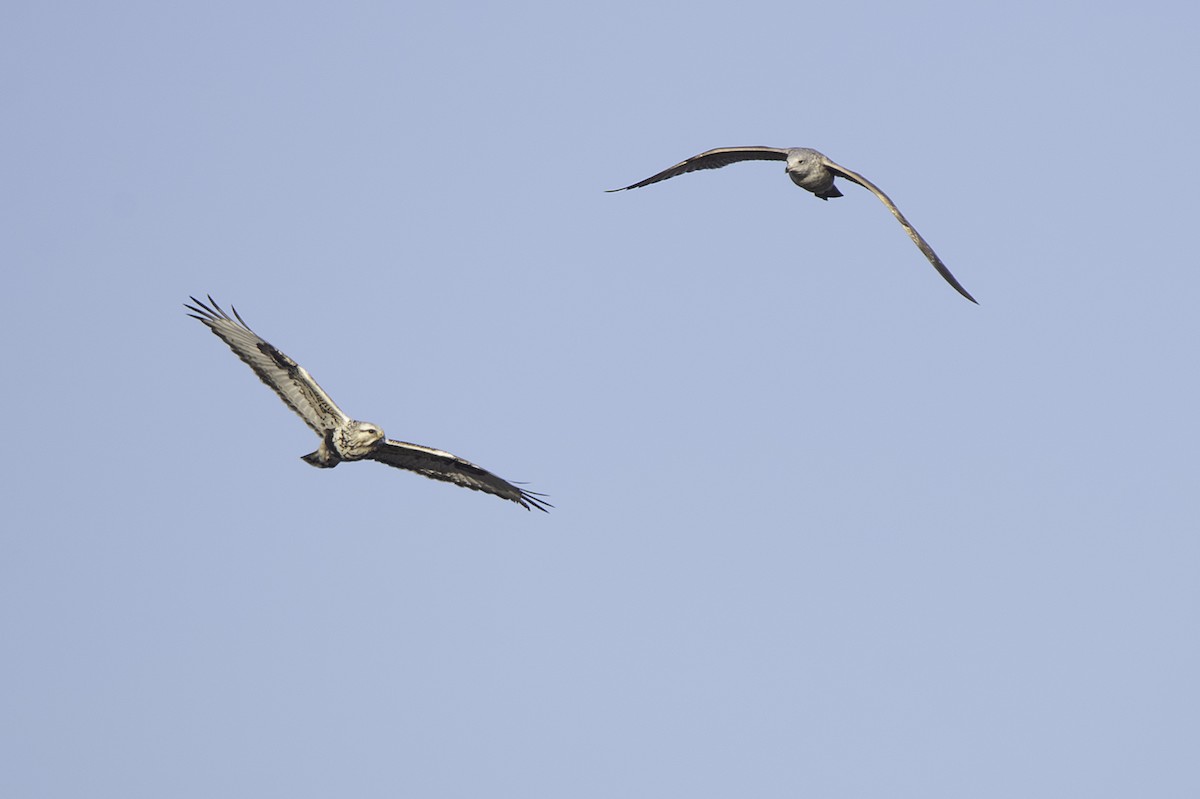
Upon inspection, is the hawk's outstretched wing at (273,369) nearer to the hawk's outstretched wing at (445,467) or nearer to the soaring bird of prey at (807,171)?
the hawk's outstretched wing at (445,467)

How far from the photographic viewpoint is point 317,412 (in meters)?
32.5

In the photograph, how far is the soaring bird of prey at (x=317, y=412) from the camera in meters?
31.9

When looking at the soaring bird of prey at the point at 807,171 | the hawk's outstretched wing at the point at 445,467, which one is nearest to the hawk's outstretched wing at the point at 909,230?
the soaring bird of prey at the point at 807,171

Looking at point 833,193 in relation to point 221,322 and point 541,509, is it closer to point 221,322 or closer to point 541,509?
point 541,509

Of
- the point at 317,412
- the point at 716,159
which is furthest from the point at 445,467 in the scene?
the point at 716,159

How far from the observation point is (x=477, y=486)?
3447 centimetres

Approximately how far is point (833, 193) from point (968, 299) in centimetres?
662

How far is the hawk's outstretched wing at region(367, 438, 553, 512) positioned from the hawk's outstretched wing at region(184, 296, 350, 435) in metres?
1.22

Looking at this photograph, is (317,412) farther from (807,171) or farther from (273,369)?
(807,171)

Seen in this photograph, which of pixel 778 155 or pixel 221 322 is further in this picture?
pixel 778 155

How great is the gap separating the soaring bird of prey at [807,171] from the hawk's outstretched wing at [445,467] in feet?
22.4

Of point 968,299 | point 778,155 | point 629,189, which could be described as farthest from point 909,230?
point 629,189

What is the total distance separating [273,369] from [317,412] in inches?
44.6

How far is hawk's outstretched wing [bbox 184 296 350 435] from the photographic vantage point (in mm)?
32344
